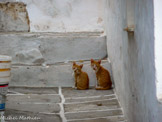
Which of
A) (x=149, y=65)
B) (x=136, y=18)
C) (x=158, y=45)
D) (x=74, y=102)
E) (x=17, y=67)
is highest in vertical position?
(x=136, y=18)

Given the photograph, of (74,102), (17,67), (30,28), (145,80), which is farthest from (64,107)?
(30,28)

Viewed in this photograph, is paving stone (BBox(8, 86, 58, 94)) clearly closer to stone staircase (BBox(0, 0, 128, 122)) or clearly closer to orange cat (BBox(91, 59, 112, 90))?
stone staircase (BBox(0, 0, 128, 122))

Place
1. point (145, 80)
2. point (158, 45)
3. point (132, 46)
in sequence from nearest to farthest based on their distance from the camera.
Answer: point (158, 45)
point (145, 80)
point (132, 46)

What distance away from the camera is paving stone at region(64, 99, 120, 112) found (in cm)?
388

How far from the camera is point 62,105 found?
4.00 meters

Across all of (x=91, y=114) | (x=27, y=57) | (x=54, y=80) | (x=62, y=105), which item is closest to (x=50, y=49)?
(x=27, y=57)

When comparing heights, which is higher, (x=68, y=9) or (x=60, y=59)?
(x=68, y=9)

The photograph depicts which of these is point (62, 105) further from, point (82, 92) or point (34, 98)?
point (82, 92)

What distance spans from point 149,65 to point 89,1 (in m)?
4.12

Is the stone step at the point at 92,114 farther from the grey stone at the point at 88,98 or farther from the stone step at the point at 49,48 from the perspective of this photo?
the stone step at the point at 49,48

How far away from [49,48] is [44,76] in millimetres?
639

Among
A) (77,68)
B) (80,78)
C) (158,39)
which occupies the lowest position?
(80,78)

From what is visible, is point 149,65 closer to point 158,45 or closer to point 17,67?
point 158,45

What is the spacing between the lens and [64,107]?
155 inches
